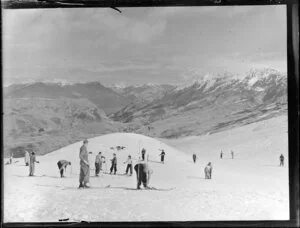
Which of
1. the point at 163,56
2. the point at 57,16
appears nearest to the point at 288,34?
the point at 163,56

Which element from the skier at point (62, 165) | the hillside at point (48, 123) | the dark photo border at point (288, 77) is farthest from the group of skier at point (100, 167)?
the dark photo border at point (288, 77)

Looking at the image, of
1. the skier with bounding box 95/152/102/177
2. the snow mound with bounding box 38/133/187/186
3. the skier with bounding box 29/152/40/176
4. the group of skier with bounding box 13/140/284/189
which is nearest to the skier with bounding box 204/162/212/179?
the group of skier with bounding box 13/140/284/189

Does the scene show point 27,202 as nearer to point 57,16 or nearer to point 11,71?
point 11,71

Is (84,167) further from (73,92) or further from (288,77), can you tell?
(288,77)

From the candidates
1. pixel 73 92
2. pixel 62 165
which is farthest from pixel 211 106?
pixel 62 165

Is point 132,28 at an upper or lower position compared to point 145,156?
upper

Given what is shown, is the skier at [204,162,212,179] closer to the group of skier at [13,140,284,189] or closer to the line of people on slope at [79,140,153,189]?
the group of skier at [13,140,284,189]

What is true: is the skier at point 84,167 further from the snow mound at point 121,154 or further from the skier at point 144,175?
the skier at point 144,175
